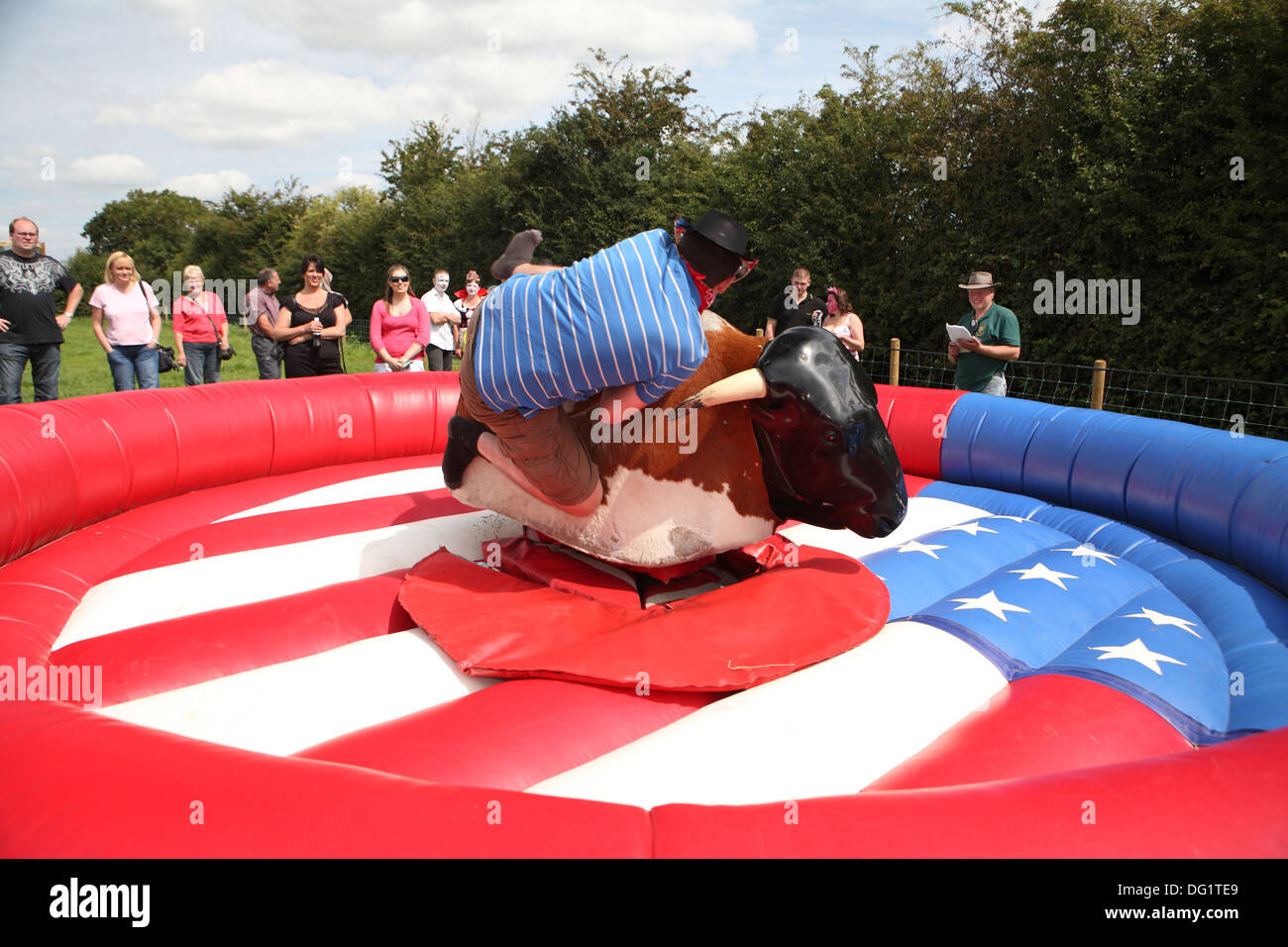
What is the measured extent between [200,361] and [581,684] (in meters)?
5.40

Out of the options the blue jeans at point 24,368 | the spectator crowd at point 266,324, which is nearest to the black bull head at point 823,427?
the spectator crowd at point 266,324

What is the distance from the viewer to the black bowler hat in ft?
6.30

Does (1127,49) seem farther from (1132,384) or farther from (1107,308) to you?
(1132,384)

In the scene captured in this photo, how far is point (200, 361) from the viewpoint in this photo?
617 cm

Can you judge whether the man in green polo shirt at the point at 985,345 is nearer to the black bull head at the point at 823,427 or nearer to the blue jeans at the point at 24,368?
the black bull head at the point at 823,427

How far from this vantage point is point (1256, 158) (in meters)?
6.46

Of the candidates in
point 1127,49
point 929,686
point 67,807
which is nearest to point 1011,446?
point 929,686

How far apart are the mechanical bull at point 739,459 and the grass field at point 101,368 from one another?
5888 mm

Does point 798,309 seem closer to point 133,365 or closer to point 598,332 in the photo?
point 598,332

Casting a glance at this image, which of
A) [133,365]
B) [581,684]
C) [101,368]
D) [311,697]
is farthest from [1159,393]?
[101,368]

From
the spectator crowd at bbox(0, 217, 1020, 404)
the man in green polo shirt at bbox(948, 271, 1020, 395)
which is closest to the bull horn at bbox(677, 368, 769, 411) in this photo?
the spectator crowd at bbox(0, 217, 1020, 404)

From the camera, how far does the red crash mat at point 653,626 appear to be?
77.4 inches

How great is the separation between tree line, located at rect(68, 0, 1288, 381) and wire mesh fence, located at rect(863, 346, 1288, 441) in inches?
6.3
